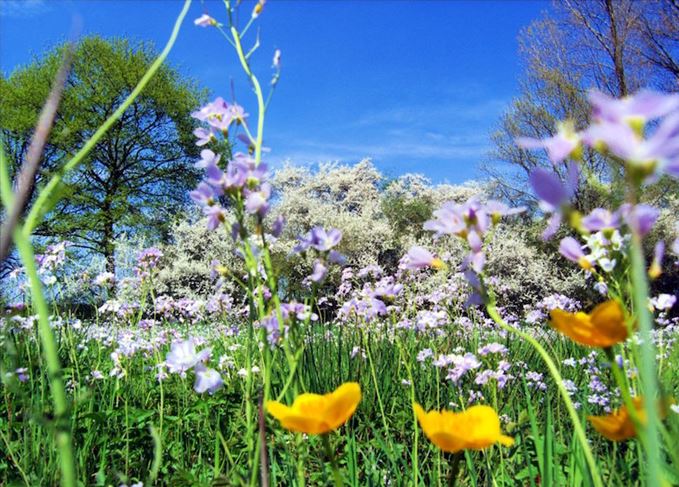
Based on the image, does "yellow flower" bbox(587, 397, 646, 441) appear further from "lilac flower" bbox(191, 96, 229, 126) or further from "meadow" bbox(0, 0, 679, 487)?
"lilac flower" bbox(191, 96, 229, 126)

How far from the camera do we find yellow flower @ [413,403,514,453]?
809 millimetres

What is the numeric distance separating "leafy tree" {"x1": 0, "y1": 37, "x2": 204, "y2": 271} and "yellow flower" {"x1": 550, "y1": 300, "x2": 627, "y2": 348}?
20.2m

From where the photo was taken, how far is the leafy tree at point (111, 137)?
1998cm

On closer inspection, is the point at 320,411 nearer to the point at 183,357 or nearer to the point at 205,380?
the point at 205,380

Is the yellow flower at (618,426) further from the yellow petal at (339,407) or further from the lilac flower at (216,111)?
the lilac flower at (216,111)

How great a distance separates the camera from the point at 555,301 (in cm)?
326

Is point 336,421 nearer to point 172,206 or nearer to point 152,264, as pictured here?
point 152,264

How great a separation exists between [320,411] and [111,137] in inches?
845

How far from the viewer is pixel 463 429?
2.84 ft

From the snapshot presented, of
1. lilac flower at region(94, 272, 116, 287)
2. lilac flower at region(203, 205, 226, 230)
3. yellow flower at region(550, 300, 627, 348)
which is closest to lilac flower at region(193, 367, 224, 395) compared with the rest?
lilac flower at region(203, 205, 226, 230)

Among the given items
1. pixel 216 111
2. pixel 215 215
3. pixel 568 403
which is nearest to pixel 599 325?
pixel 568 403

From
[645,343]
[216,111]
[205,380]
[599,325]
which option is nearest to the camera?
[645,343]

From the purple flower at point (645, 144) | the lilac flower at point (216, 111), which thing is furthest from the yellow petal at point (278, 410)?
the lilac flower at point (216, 111)

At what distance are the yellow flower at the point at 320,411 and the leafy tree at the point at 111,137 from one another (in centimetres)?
2000
